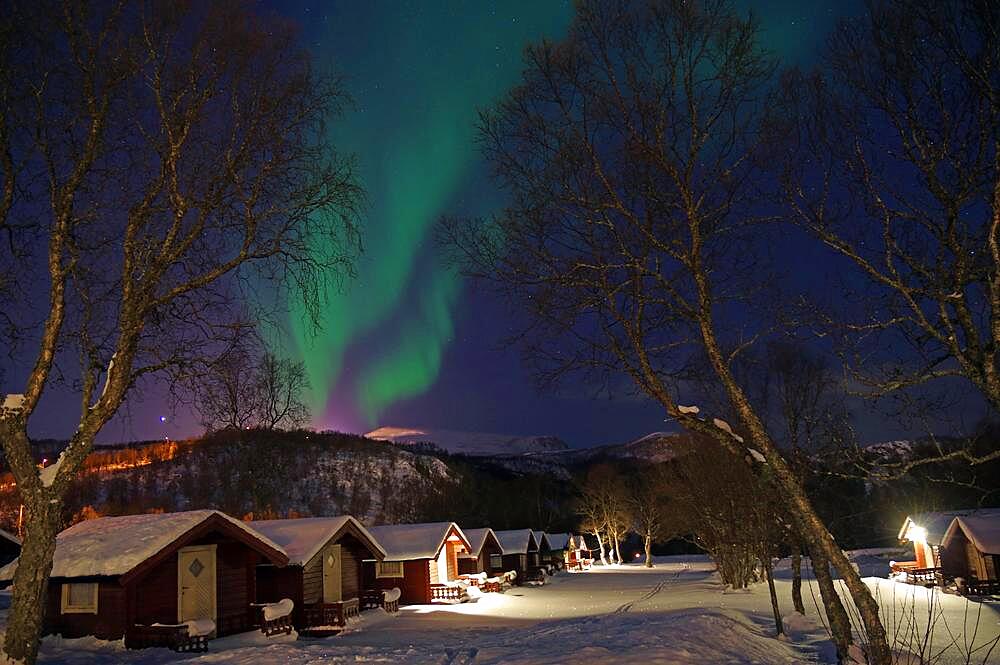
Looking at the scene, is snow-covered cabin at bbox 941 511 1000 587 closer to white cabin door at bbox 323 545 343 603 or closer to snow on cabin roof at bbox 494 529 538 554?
snow on cabin roof at bbox 494 529 538 554

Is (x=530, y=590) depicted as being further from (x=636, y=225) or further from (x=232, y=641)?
(x=636, y=225)

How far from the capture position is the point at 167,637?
2000 cm

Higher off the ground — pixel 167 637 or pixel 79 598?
pixel 79 598

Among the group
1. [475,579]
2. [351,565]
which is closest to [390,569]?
[475,579]

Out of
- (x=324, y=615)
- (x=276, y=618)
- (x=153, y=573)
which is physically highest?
(x=153, y=573)

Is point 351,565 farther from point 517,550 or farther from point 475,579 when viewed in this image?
point 517,550

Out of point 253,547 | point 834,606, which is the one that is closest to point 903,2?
point 834,606

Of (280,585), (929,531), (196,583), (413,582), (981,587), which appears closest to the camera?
(196,583)

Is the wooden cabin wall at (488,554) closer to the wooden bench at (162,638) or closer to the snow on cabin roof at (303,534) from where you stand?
the snow on cabin roof at (303,534)

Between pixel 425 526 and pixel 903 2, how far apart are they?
37.0 metres

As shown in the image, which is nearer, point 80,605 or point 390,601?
point 80,605

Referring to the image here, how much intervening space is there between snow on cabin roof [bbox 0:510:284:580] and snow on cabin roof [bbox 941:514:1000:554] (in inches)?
1318

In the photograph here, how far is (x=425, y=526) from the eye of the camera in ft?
137

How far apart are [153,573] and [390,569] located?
18462mm
